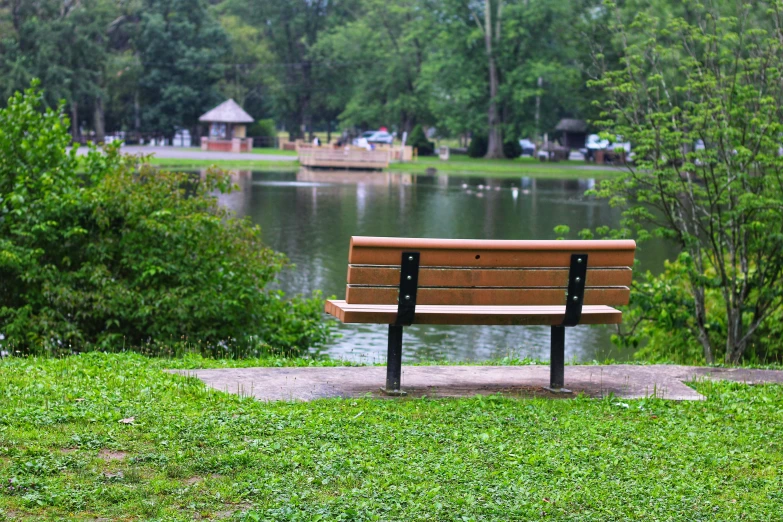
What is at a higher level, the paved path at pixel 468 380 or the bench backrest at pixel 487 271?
the bench backrest at pixel 487 271

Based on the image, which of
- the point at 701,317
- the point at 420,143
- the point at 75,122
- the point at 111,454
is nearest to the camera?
the point at 111,454

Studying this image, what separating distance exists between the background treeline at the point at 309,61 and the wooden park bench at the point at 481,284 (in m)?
46.5

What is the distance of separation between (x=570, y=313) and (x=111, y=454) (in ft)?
10.3

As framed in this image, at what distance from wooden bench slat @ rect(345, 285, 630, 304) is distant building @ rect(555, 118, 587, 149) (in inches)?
2680

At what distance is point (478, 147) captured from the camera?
6750 centimetres

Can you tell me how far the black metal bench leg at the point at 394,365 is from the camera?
666 centimetres

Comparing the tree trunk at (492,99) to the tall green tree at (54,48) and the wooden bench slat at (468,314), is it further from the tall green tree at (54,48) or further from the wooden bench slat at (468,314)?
the wooden bench slat at (468,314)

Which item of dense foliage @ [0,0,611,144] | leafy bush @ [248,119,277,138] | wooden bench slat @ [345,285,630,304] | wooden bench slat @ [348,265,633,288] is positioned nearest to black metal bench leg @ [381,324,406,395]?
wooden bench slat @ [345,285,630,304]

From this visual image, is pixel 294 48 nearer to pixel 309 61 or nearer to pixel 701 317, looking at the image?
pixel 309 61

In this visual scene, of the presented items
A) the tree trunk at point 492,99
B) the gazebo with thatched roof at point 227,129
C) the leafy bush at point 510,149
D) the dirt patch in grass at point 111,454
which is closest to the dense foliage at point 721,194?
the dirt patch in grass at point 111,454

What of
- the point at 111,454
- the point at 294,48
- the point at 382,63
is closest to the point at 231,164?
the point at 382,63

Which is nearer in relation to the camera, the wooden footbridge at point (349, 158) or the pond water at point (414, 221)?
the pond water at point (414, 221)

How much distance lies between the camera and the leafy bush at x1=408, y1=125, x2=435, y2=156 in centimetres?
6856

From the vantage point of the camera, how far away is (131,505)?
4191mm
